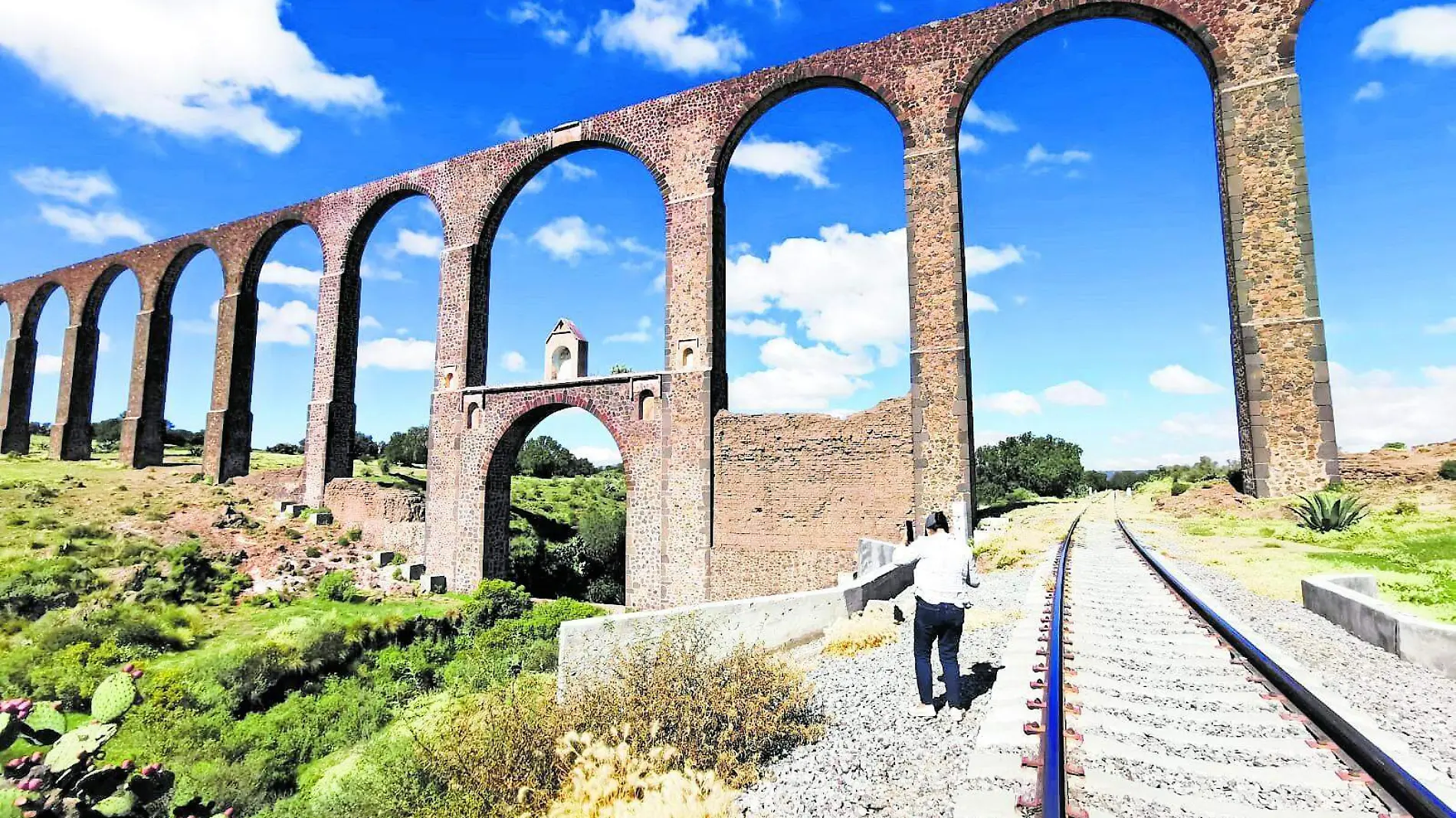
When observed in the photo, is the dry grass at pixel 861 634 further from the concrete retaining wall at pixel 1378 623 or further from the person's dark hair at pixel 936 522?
the concrete retaining wall at pixel 1378 623

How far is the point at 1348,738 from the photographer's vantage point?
3.31m

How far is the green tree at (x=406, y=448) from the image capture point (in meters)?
58.4

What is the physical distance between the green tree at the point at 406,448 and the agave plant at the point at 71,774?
2244 inches

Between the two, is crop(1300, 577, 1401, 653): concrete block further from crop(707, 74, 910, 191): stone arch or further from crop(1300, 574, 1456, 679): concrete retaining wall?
crop(707, 74, 910, 191): stone arch

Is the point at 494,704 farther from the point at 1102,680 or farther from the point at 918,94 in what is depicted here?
the point at 918,94

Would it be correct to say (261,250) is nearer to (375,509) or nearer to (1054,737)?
(375,509)

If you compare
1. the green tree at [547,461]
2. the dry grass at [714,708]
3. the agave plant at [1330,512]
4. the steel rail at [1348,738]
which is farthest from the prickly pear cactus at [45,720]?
the green tree at [547,461]

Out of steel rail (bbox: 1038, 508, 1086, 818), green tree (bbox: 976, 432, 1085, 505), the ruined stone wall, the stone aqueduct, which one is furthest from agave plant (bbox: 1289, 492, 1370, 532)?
green tree (bbox: 976, 432, 1085, 505)

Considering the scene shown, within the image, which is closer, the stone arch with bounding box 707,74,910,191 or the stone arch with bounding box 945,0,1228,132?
the stone arch with bounding box 945,0,1228,132

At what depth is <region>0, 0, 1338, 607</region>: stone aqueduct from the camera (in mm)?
12789

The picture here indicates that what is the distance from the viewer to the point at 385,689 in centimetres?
1392

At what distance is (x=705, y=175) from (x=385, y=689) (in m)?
12.8

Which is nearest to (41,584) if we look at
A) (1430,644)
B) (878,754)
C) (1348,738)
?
(878,754)

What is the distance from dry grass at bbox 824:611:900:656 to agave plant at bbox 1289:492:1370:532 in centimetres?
832
